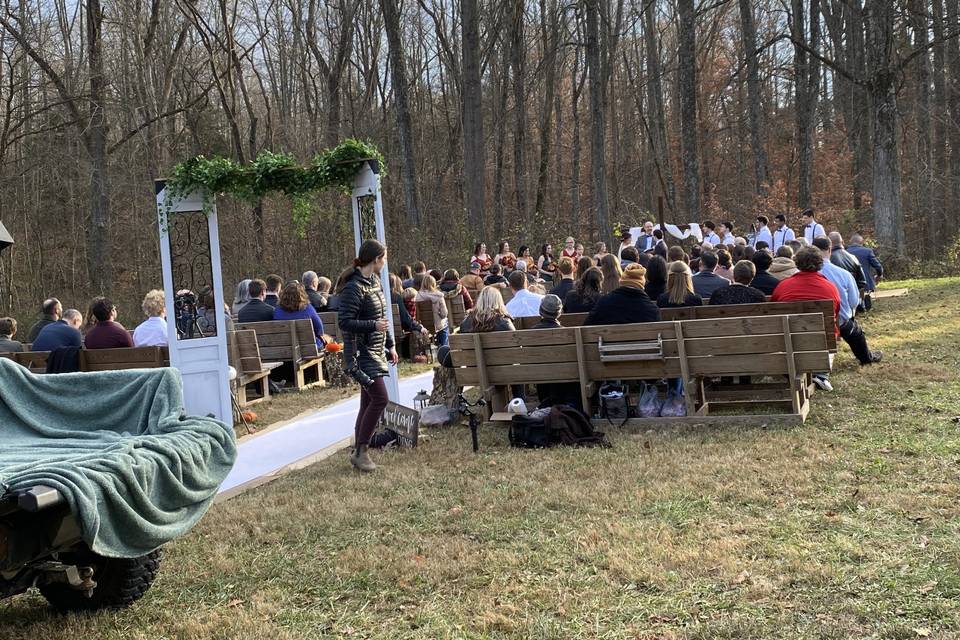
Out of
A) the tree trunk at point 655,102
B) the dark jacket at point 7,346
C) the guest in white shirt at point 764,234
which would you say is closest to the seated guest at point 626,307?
the dark jacket at point 7,346

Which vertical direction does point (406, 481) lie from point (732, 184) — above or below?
below

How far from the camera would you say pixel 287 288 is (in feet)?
41.6

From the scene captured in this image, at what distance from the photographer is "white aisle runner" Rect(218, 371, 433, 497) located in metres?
8.05

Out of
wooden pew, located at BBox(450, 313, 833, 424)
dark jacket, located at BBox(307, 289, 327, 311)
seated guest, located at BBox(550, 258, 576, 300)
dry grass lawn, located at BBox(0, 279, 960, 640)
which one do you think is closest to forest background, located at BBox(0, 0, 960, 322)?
dark jacket, located at BBox(307, 289, 327, 311)

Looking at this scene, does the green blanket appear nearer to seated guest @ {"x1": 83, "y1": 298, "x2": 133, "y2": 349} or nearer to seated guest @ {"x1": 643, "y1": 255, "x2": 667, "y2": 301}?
seated guest @ {"x1": 83, "y1": 298, "x2": 133, "y2": 349}

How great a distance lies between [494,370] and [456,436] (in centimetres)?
74

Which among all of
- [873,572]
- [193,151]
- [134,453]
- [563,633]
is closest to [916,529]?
[873,572]

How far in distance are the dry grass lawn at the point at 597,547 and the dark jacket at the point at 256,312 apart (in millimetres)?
→ 5167

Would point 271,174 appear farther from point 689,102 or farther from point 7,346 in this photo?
point 689,102

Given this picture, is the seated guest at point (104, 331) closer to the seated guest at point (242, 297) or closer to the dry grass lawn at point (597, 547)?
the seated guest at point (242, 297)

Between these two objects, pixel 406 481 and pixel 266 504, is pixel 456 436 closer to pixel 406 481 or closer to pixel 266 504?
pixel 406 481

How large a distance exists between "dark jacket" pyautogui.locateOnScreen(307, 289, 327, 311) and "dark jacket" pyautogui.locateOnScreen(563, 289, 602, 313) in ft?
16.5

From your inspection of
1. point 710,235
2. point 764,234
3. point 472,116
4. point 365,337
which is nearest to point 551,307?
point 365,337

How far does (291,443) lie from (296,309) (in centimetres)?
369
